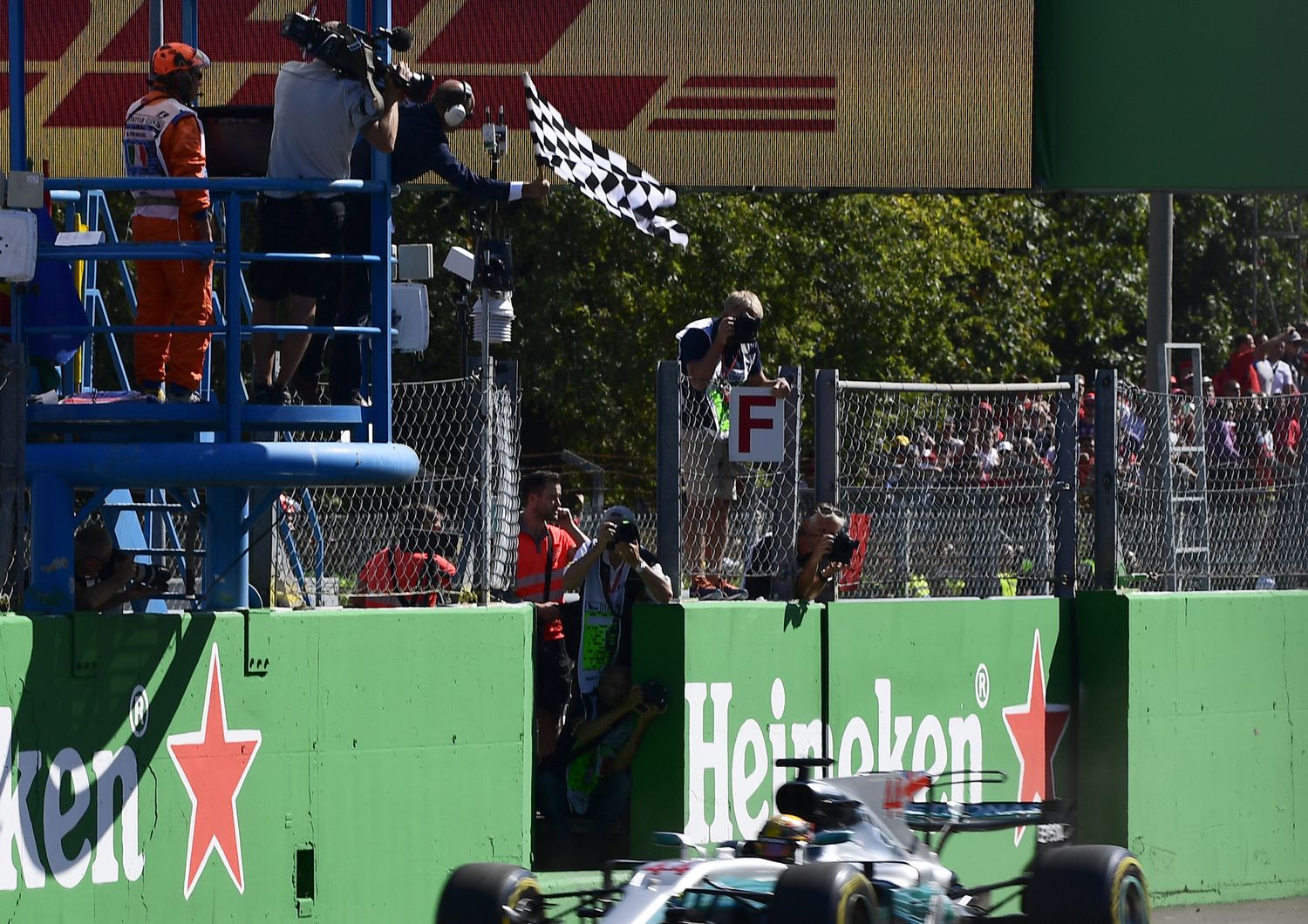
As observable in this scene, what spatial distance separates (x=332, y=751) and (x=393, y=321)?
1899 mm

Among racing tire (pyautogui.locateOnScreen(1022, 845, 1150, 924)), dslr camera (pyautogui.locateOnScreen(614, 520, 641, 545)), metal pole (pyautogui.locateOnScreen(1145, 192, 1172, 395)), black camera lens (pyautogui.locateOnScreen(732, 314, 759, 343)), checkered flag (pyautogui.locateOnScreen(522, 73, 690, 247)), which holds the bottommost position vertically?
racing tire (pyautogui.locateOnScreen(1022, 845, 1150, 924))

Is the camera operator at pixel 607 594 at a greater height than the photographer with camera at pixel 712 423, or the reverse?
the photographer with camera at pixel 712 423

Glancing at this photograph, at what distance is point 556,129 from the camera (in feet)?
33.8

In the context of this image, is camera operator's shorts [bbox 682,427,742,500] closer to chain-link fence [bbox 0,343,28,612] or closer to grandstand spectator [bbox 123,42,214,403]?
grandstand spectator [bbox 123,42,214,403]

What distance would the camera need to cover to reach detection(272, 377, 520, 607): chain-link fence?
9.09m

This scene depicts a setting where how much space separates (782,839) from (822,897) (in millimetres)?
872

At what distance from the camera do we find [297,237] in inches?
333

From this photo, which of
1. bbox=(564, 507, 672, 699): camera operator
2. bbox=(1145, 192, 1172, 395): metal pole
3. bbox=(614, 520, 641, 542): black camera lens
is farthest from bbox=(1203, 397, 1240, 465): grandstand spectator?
bbox=(1145, 192, 1172, 395): metal pole

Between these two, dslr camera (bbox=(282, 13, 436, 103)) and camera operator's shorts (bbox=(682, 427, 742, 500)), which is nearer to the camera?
dslr camera (bbox=(282, 13, 436, 103))

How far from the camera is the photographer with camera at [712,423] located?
9.92 meters

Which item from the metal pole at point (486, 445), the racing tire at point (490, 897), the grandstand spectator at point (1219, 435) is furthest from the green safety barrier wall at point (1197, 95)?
the racing tire at point (490, 897)

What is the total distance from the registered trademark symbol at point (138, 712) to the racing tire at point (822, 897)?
245 cm

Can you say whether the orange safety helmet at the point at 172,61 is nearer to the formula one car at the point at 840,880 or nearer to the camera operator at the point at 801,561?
the formula one car at the point at 840,880

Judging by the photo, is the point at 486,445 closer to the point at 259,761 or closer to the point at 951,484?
the point at 259,761
